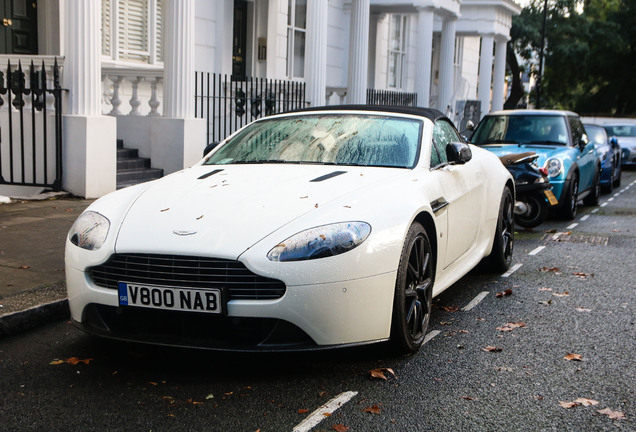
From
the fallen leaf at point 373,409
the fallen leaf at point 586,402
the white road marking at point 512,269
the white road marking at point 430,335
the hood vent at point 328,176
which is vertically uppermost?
the hood vent at point 328,176

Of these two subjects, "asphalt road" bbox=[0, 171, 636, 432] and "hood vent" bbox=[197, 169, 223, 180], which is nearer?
"asphalt road" bbox=[0, 171, 636, 432]

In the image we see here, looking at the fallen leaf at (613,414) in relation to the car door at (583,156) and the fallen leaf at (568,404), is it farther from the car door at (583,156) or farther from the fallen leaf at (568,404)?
the car door at (583,156)

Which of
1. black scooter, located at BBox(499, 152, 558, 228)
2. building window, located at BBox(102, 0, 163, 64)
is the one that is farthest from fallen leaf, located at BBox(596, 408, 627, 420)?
building window, located at BBox(102, 0, 163, 64)

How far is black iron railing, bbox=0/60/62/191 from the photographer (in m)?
9.95

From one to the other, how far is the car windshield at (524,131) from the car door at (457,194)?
5.46 metres

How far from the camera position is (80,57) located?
33.1 ft

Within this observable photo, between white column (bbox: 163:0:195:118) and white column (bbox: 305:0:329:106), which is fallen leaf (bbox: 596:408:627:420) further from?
white column (bbox: 305:0:329:106)

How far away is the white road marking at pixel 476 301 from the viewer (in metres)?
5.95

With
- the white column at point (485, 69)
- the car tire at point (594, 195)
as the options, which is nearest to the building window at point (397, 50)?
the white column at point (485, 69)

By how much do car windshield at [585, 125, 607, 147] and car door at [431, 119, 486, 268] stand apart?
11.7 metres

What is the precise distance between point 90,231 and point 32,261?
2291mm

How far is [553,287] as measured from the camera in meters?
6.79

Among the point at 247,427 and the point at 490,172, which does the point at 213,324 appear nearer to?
the point at 247,427

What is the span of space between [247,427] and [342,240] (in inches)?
42.2
